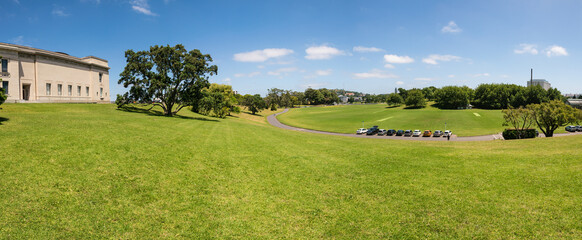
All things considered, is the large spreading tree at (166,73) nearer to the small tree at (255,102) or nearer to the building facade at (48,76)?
the building facade at (48,76)

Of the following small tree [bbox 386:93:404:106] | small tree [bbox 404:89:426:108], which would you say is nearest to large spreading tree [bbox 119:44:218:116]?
small tree [bbox 404:89:426:108]

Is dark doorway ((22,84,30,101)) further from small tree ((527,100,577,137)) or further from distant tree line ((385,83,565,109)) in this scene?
distant tree line ((385,83,565,109))

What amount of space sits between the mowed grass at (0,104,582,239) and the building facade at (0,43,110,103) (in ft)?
113

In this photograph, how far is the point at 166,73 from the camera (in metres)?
40.7

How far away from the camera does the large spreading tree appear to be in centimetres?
3950

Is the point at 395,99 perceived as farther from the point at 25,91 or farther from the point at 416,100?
the point at 25,91

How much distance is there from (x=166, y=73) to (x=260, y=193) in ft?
118

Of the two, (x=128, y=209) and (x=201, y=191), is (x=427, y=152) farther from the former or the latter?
(x=128, y=209)

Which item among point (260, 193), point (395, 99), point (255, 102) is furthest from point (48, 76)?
point (395, 99)

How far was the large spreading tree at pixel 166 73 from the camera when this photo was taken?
39500 millimetres

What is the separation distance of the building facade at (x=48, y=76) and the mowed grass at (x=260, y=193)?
34356 mm

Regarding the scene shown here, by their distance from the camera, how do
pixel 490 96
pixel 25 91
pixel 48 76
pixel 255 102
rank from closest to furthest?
pixel 25 91 → pixel 48 76 → pixel 255 102 → pixel 490 96

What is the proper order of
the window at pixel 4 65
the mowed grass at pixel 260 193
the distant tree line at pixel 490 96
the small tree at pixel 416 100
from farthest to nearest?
the small tree at pixel 416 100 < the distant tree line at pixel 490 96 < the window at pixel 4 65 < the mowed grass at pixel 260 193

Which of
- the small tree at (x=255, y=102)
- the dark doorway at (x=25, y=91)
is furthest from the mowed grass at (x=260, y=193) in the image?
the small tree at (x=255, y=102)
